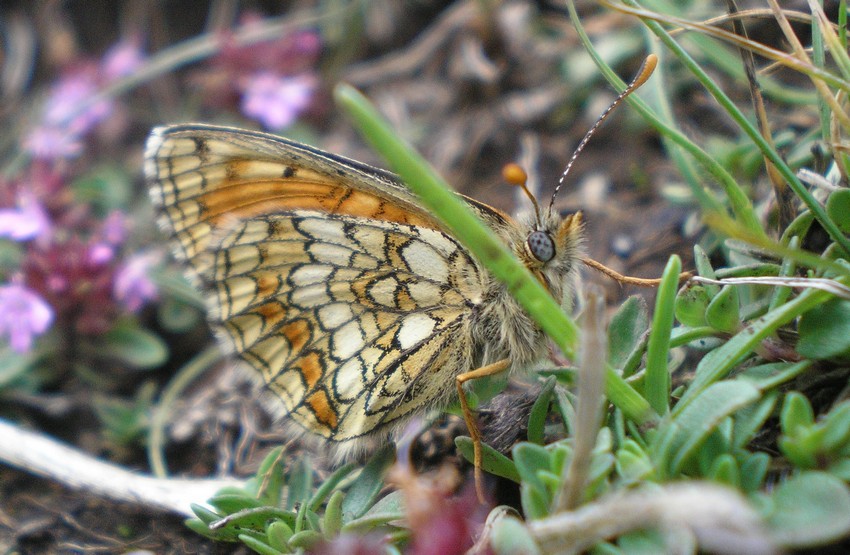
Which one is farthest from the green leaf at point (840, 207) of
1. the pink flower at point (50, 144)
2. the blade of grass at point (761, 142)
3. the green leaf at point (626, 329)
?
the pink flower at point (50, 144)

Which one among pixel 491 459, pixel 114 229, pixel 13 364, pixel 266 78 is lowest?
pixel 491 459

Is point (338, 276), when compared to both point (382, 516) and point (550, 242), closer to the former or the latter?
point (550, 242)

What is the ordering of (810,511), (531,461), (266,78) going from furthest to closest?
(266,78), (531,461), (810,511)

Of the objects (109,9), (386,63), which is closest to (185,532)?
(386,63)

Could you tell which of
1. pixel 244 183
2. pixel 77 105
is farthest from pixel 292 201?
pixel 77 105

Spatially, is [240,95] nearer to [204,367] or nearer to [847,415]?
[204,367]
